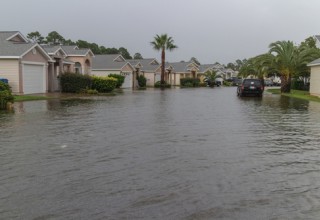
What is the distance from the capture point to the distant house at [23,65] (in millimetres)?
31625

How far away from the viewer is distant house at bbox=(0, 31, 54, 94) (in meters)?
31.6

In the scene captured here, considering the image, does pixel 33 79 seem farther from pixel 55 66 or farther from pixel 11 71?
pixel 55 66

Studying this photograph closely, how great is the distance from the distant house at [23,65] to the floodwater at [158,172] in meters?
19.1

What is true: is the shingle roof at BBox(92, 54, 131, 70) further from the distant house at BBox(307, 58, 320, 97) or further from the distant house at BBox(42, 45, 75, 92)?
the distant house at BBox(307, 58, 320, 97)

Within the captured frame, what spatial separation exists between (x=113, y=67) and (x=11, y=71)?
28928 mm

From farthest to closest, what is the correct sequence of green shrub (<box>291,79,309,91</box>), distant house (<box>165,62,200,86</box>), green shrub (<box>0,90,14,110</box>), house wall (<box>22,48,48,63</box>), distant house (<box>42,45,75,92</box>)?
distant house (<box>165,62,200,86</box>) < green shrub (<box>291,79,309,91</box>) < distant house (<box>42,45,75,92</box>) < house wall (<box>22,48,48,63</box>) < green shrub (<box>0,90,14,110</box>)

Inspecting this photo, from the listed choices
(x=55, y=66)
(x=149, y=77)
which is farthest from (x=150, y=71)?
(x=55, y=66)

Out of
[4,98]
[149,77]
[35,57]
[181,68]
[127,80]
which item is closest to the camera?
[4,98]

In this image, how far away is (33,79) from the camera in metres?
34.5

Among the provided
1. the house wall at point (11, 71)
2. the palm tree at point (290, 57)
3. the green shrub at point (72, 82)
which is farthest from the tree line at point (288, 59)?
the house wall at point (11, 71)

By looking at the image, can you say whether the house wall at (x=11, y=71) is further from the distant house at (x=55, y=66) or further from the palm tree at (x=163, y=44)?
the palm tree at (x=163, y=44)

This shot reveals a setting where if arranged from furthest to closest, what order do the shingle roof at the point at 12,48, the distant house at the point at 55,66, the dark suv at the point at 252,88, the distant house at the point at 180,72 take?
the distant house at the point at 180,72 < the distant house at the point at 55,66 < the dark suv at the point at 252,88 < the shingle roof at the point at 12,48

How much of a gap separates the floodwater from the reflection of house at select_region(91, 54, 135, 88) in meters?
46.4

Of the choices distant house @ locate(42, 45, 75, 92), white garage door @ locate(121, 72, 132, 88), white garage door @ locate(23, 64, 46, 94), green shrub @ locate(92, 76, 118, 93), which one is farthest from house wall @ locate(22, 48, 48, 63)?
white garage door @ locate(121, 72, 132, 88)
